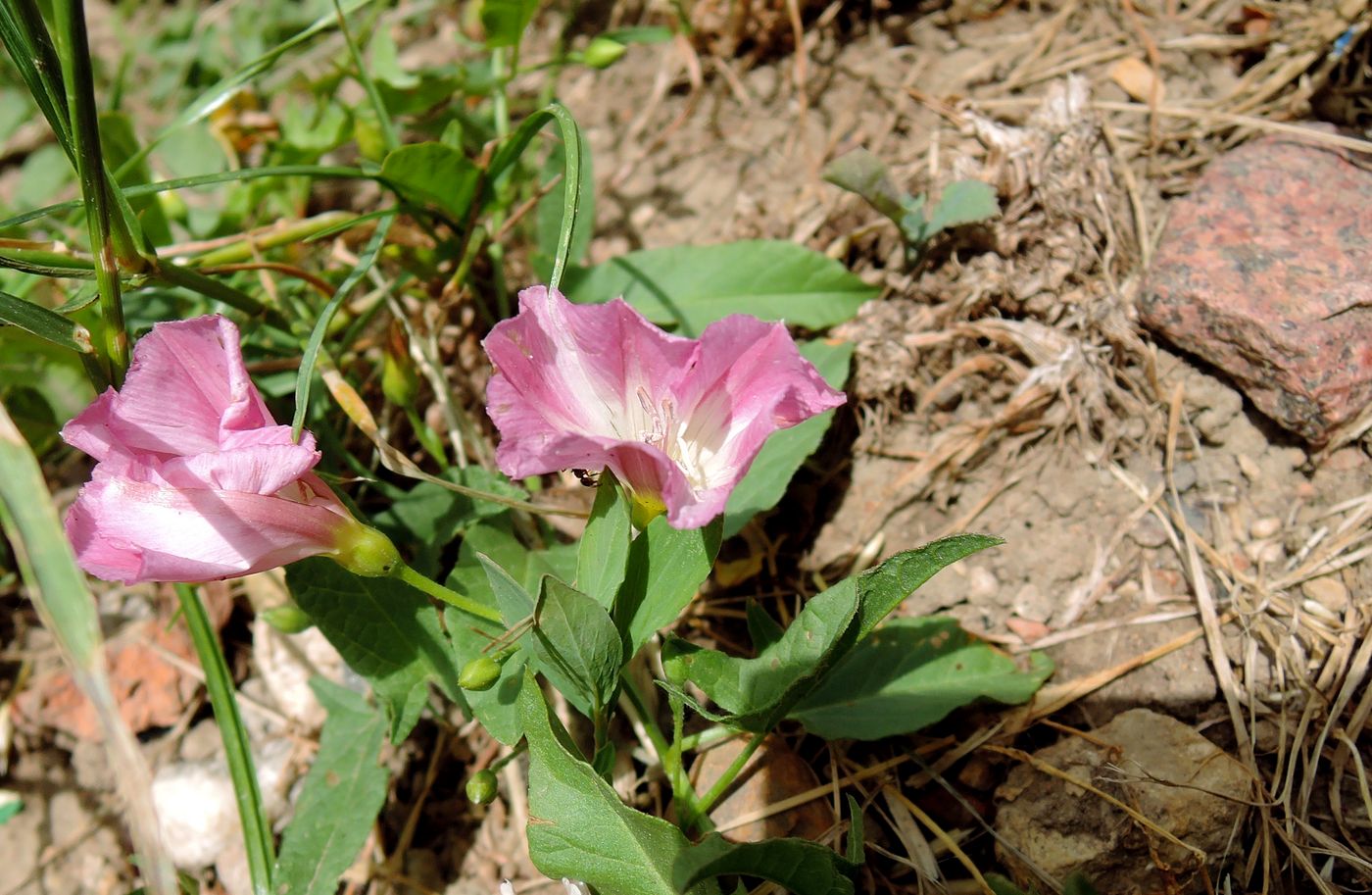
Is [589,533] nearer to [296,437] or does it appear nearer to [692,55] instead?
[296,437]

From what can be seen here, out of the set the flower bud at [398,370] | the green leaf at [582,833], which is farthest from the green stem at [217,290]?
the green leaf at [582,833]

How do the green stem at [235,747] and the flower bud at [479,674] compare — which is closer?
the flower bud at [479,674]

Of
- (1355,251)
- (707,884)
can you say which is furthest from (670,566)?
(1355,251)

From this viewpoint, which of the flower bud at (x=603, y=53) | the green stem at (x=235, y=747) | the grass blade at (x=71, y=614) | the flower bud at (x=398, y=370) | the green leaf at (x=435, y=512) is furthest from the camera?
the flower bud at (x=603, y=53)

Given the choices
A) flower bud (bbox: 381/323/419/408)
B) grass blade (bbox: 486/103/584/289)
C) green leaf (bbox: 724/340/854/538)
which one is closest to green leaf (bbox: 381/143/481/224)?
grass blade (bbox: 486/103/584/289)

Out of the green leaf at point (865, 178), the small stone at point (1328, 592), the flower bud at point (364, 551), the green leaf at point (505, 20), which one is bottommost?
the small stone at point (1328, 592)

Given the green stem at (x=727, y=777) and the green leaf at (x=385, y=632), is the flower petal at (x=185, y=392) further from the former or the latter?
the green stem at (x=727, y=777)

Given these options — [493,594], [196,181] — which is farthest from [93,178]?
[493,594]
